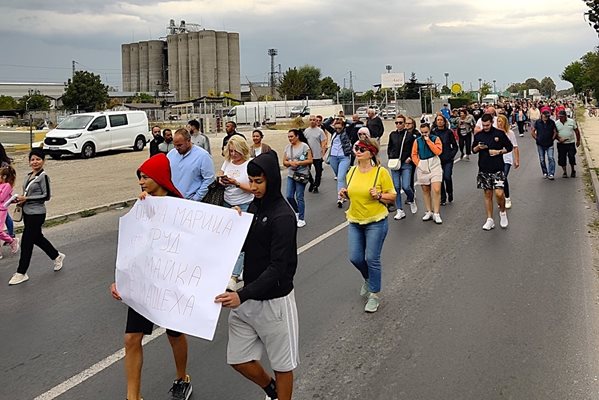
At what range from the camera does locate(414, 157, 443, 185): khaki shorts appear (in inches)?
400

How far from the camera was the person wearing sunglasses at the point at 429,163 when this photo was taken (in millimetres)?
10125

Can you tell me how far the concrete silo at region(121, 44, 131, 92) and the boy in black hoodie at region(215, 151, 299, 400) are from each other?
150 meters

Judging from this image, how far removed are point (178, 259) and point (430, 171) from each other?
730 centimetres

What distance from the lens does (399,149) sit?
34.8ft

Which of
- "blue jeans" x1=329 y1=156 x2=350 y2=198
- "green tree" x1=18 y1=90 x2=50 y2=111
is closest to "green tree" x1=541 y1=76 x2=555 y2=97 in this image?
"green tree" x1=18 y1=90 x2=50 y2=111

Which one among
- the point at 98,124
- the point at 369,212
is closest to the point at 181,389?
the point at 369,212

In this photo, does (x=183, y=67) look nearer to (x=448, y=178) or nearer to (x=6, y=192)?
(x=448, y=178)

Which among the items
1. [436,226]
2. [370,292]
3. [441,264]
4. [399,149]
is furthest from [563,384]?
[399,149]

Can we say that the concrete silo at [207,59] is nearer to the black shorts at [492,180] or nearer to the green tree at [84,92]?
the green tree at [84,92]

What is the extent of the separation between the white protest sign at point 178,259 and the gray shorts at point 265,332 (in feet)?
0.66

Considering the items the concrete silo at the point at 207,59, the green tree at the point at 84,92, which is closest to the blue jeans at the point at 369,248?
the green tree at the point at 84,92

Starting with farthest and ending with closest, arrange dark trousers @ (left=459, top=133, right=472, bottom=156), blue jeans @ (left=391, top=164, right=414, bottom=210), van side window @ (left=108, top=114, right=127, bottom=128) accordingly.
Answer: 1. van side window @ (left=108, top=114, right=127, bottom=128)
2. dark trousers @ (left=459, top=133, right=472, bottom=156)
3. blue jeans @ (left=391, top=164, right=414, bottom=210)

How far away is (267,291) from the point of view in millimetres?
3395

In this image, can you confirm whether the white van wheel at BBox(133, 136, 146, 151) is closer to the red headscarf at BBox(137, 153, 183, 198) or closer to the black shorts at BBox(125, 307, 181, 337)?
the red headscarf at BBox(137, 153, 183, 198)
